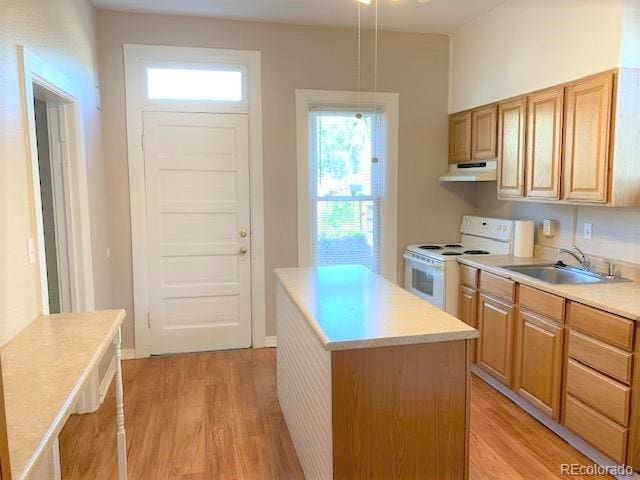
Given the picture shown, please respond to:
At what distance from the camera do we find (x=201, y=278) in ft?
14.0

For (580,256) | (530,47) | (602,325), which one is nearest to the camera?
(602,325)

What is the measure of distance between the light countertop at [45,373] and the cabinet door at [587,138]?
8.96 feet

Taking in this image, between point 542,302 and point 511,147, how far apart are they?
1.31 metres

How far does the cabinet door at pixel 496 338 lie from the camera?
10.6ft

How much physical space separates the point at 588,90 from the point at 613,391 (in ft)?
5.63

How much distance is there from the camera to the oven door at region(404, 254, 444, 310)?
12.9 feet

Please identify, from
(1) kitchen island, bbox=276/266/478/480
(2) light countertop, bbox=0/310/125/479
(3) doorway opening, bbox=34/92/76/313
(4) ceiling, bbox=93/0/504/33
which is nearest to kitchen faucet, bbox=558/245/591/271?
(1) kitchen island, bbox=276/266/478/480

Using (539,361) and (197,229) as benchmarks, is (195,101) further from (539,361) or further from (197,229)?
(539,361)

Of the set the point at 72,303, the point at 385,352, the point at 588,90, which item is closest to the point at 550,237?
the point at 588,90

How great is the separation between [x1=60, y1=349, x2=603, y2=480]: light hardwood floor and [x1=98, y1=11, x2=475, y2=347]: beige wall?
3.11 feet

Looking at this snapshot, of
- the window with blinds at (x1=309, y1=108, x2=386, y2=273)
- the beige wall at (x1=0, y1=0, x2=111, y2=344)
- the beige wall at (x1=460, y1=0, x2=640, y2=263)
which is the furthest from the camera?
the window with blinds at (x1=309, y1=108, x2=386, y2=273)

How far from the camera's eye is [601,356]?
7.98 feet

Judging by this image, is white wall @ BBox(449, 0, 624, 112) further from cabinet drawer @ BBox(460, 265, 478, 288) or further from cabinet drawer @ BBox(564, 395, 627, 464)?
cabinet drawer @ BBox(564, 395, 627, 464)

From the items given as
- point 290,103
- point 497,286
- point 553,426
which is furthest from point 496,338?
point 290,103
